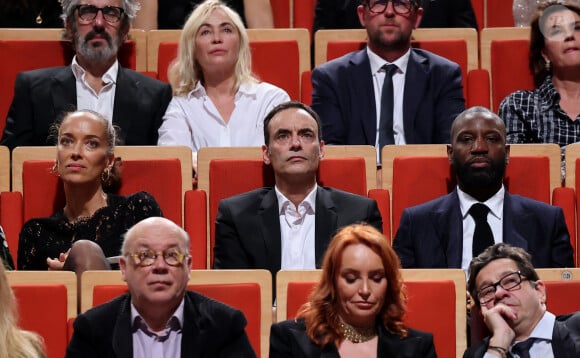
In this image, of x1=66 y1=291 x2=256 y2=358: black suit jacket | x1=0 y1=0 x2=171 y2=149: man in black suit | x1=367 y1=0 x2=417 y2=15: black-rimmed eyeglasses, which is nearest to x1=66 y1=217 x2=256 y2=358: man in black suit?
x1=66 y1=291 x2=256 y2=358: black suit jacket

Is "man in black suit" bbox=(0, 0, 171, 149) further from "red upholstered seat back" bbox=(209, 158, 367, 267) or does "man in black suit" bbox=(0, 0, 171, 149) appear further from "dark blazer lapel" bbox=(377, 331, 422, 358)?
"dark blazer lapel" bbox=(377, 331, 422, 358)

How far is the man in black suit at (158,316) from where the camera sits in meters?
0.91

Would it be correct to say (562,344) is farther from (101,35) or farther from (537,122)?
(101,35)

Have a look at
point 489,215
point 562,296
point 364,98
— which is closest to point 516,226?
point 489,215

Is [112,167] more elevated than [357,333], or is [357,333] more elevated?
[112,167]

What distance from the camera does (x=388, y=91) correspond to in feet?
4.39

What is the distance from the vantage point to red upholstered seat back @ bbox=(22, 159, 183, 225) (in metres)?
1.19

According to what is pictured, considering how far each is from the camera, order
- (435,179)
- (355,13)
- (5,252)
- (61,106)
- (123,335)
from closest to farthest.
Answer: (123,335)
(5,252)
(435,179)
(61,106)
(355,13)

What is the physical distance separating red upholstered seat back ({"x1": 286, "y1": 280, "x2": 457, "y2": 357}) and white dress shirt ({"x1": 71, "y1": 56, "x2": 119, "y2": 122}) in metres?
0.44

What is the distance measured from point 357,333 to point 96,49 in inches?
21.2

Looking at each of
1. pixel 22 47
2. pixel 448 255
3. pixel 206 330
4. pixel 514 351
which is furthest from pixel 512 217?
pixel 22 47

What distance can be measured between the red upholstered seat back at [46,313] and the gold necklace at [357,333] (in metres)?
0.21

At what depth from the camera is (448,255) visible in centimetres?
114

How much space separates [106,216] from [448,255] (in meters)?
0.31
